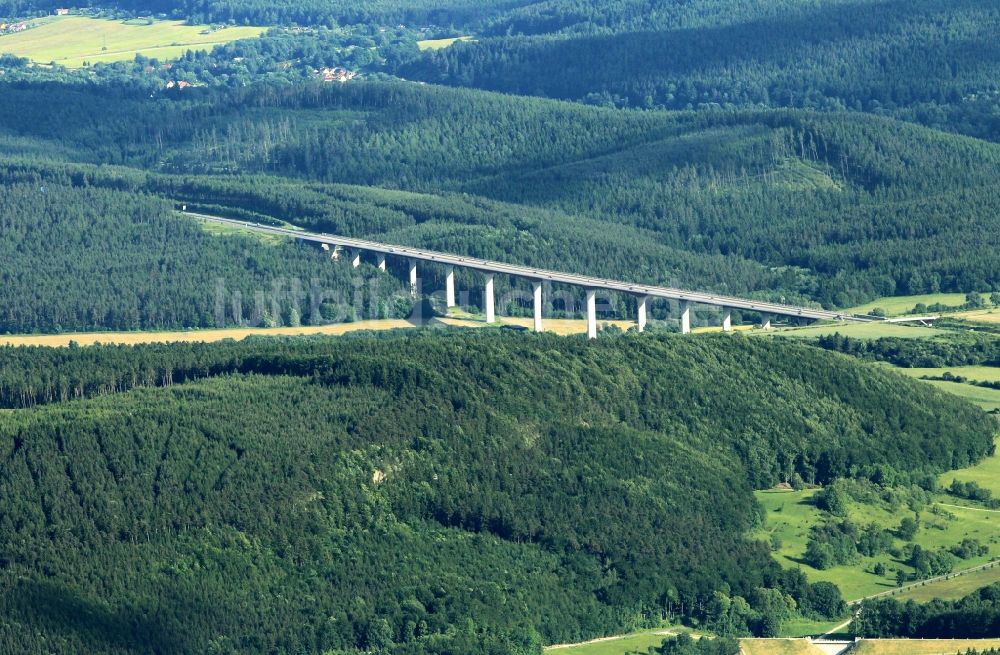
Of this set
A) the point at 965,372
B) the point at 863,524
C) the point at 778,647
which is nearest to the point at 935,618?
the point at 778,647

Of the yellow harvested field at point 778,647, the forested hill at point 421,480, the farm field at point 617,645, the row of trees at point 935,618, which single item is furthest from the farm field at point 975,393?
the farm field at point 617,645

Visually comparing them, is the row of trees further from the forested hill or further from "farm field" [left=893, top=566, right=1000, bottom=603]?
the forested hill

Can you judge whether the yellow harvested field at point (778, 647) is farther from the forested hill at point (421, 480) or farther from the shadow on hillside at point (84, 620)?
the shadow on hillside at point (84, 620)

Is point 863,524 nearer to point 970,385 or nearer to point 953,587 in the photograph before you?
point 953,587

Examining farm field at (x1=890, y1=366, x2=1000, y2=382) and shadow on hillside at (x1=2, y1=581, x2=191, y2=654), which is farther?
farm field at (x1=890, y1=366, x2=1000, y2=382)

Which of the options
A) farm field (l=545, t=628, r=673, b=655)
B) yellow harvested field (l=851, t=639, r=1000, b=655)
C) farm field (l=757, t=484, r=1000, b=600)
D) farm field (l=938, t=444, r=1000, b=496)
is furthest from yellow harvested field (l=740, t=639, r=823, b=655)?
farm field (l=938, t=444, r=1000, b=496)
